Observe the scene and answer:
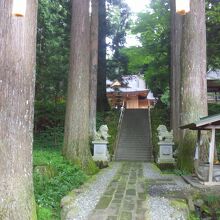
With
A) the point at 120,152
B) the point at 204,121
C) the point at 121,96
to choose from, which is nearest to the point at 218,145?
the point at 120,152

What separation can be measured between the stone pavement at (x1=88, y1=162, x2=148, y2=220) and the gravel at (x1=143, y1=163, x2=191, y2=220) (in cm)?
14

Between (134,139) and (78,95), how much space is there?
9505 millimetres

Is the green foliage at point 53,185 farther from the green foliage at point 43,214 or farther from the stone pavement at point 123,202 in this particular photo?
the stone pavement at point 123,202

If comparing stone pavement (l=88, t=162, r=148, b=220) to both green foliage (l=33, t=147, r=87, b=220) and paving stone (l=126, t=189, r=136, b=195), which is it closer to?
paving stone (l=126, t=189, r=136, b=195)

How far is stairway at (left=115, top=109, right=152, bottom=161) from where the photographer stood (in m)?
17.1

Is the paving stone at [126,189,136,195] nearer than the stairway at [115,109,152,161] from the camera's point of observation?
Yes

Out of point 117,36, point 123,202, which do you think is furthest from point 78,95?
point 117,36

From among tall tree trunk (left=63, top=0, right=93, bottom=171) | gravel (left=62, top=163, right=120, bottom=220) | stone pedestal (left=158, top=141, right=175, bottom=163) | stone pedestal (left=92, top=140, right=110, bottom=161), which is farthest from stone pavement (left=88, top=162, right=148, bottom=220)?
stone pedestal (left=92, top=140, right=110, bottom=161)

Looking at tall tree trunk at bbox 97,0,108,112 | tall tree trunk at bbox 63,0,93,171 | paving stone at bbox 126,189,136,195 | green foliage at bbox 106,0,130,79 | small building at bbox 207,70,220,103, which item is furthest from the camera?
small building at bbox 207,70,220,103

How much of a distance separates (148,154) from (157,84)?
10407 mm

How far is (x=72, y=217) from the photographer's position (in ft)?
17.5

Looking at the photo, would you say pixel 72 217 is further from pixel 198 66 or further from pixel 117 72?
pixel 117 72

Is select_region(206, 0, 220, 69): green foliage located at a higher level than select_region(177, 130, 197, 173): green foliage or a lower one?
higher

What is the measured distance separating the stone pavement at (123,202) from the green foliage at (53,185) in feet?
2.43
